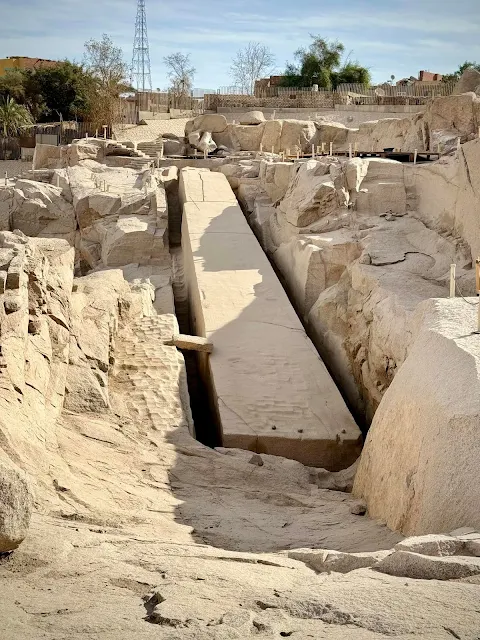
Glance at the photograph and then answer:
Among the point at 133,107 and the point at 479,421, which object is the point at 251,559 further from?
the point at 133,107

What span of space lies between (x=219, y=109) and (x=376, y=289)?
24.0 metres

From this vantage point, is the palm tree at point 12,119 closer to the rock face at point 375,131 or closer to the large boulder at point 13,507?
the rock face at point 375,131

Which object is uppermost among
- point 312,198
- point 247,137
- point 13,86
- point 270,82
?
point 270,82

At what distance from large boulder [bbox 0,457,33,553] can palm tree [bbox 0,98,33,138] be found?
28.9 metres

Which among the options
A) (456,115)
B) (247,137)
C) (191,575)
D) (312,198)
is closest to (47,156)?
(247,137)

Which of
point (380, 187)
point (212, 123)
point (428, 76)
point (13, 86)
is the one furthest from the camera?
point (428, 76)

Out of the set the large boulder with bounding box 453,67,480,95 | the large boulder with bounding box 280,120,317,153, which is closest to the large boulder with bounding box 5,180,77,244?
the large boulder with bounding box 280,120,317,153

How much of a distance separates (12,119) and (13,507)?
97.4 feet

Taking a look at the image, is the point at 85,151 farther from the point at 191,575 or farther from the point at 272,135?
the point at 191,575

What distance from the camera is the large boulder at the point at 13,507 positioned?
3.88m

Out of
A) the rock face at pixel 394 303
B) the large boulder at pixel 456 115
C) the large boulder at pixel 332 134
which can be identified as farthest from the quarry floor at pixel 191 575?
the large boulder at pixel 332 134

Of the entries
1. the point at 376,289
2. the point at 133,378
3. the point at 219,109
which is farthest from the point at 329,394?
the point at 219,109

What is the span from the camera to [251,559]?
14.5 feet

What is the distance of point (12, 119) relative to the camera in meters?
31.4
